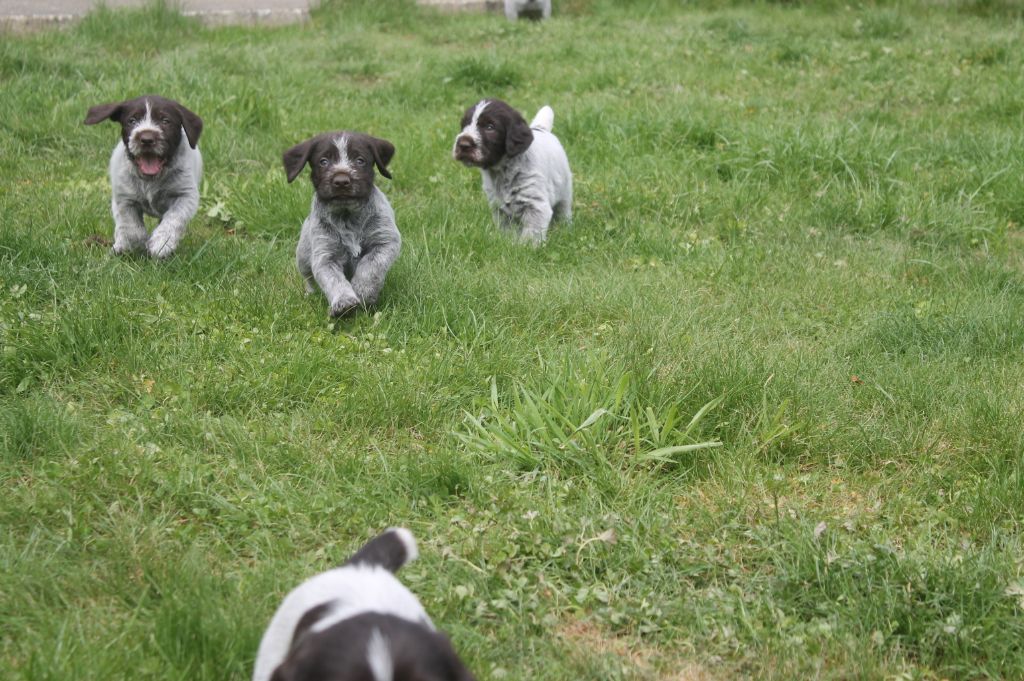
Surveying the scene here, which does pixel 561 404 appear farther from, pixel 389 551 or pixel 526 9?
pixel 526 9

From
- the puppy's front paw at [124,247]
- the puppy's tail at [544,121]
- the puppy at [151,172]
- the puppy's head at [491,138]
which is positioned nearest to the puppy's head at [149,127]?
the puppy at [151,172]

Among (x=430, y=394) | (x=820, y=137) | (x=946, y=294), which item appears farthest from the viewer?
(x=820, y=137)

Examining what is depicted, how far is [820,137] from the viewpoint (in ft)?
24.9

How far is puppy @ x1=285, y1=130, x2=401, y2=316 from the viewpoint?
5.23m

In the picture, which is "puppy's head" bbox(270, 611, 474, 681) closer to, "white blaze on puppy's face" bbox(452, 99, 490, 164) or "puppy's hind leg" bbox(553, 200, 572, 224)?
"white blaze on puppy's face" bbox(452, 99, 490, 164)

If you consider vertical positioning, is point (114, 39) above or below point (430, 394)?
above

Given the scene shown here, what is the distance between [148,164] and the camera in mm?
5836

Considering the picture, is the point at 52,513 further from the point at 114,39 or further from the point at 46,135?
the point at 114,39

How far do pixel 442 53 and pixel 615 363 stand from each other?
7.12 m

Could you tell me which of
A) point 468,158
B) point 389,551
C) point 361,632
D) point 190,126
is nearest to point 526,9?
point 468,158

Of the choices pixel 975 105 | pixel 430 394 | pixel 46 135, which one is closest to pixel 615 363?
pixel 430 394

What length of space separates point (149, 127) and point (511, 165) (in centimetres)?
212

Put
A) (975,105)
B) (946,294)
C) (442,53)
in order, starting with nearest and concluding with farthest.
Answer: (946,294) → (975,105) → (442,53)

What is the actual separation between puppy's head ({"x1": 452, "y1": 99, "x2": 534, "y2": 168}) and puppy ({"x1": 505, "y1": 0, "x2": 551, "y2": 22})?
6.35 m
